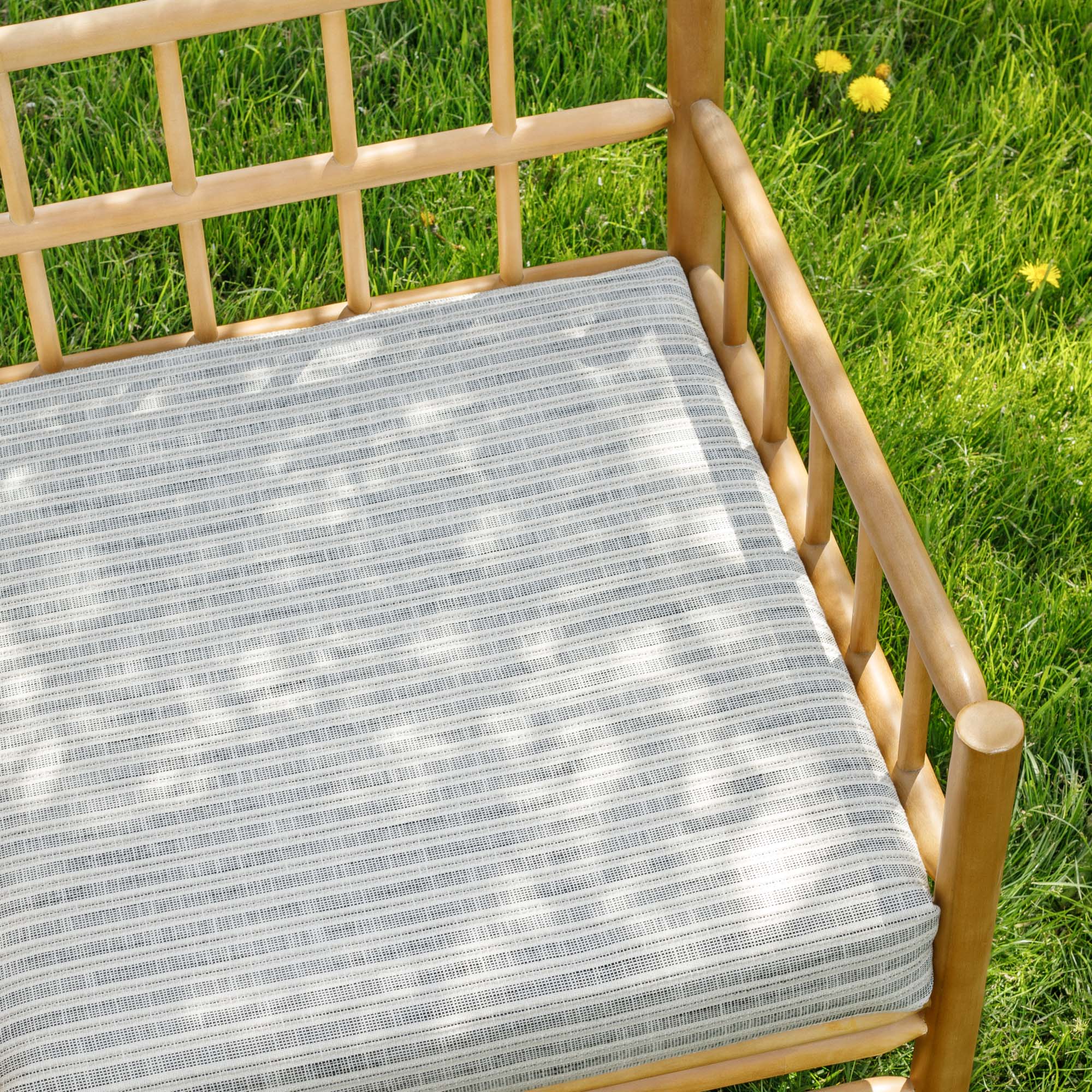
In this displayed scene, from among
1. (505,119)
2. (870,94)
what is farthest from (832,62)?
(505,119)

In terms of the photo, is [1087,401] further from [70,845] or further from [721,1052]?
[70,845]

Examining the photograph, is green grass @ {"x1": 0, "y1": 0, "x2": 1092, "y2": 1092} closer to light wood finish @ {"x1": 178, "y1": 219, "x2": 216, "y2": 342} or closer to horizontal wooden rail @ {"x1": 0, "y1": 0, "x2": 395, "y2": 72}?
light wood finish @ {"x1": 178, "y1": 219, "x2": 216, "y2": 342}

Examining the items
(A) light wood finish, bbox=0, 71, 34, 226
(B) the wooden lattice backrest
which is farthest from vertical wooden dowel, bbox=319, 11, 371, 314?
(A) light wood finish, bbox=0, 71, 34, 226

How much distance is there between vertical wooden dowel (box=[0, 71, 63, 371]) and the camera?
74.2 inches

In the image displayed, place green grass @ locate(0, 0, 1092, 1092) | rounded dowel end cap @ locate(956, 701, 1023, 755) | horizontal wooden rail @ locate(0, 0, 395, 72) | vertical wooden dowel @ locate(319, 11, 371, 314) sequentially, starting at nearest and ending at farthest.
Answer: rounded dowel end cap @ locate(956, 701, 1023, 755) → horizontal wooden rail @ locate(0, 0, 395, 72) → vertical wooden dowel @ locate(319, 11, 371, 314) → green grass @ locate(0, 0, 1092, 1092)

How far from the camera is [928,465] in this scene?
2504 millimetres

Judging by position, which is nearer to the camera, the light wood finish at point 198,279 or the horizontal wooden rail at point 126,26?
the horizontal wooden rail at point 126,26

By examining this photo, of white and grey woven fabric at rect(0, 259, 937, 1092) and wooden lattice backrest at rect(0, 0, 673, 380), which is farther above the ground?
wooden lattice backrest at rect(0, 0, 673, 380)

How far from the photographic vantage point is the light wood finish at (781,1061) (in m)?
1.66

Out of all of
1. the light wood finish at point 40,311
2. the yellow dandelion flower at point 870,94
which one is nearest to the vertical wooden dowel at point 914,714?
the light wood finish at point 40,311

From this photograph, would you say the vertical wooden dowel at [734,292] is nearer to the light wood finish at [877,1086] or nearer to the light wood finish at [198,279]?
the light wood finish at [198,279]

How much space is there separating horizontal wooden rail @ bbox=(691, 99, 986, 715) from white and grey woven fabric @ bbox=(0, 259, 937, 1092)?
0.18 metres

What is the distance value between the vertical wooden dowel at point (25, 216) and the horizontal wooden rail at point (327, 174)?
0.8 inches

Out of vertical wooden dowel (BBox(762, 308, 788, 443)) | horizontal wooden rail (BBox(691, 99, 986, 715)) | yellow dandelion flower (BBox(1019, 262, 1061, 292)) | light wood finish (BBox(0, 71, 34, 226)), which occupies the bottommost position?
yellow dandelion flower (BBox(1019, 262, 1061, 292))
